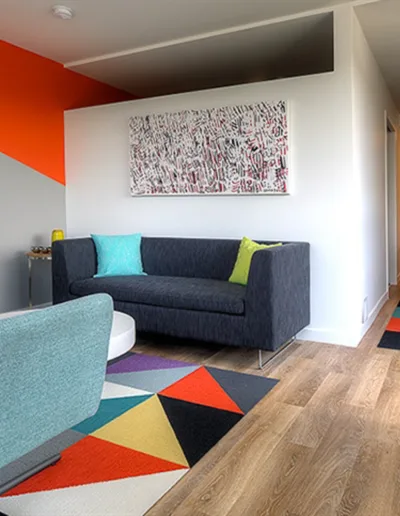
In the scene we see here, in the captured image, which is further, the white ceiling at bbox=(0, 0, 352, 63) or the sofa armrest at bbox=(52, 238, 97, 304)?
the sofa armrest at bbox=(52, 238, 97, 304)

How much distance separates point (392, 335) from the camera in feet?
12.0

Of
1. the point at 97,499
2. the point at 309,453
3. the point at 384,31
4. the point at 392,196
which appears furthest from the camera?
the point at 392,196

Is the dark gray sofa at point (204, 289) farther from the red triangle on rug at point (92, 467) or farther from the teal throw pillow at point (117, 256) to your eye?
the red triangle on rug at point (92, 467)

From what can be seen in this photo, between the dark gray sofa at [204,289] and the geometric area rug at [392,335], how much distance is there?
0.59 meters

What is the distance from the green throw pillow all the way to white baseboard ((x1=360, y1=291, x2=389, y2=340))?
1038 millimetres

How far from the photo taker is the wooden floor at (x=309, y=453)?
1.60 metres

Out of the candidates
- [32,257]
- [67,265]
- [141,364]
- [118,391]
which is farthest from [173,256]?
[118,391]

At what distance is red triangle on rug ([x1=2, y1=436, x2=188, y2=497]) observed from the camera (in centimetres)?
171

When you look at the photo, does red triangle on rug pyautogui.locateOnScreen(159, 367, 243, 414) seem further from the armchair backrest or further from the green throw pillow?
the armchair backrest

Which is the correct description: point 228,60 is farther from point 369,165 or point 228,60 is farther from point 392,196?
point 392,196

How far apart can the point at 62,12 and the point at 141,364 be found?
8.34 feet

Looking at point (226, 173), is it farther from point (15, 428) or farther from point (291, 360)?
point (15, 428)

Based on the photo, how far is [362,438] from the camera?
204 cm

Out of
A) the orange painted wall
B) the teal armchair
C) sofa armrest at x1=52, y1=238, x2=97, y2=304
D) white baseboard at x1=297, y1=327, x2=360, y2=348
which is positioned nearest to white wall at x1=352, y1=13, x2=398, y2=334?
white baseboard at x1=297, y1=327, x2=360, y2=348
